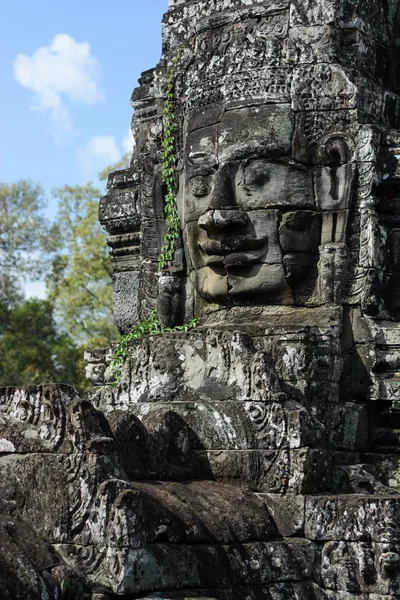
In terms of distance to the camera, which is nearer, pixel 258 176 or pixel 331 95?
pixel 258 176

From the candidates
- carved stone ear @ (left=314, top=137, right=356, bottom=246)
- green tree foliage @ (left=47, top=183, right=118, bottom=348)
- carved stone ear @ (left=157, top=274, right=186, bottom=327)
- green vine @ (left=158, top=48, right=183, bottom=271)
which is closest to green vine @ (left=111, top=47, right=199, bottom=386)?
green vine @ (left=158, top=48, right=183, bottom=271)

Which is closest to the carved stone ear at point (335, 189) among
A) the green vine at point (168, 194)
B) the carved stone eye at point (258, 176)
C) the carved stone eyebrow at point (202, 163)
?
the carved stone eye at point (258, 176)

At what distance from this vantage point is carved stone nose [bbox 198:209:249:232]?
425 inches

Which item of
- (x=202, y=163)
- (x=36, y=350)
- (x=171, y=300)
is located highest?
(x=36, y=350)

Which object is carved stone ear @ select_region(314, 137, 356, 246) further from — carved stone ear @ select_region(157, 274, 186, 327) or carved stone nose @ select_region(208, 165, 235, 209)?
carved stone ear @ select_region(157, 274, 186, 327)

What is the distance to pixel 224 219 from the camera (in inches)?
425

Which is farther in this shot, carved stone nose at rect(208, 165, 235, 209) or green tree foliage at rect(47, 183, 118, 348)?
green tree foliage at rect(47, 183, 118, 348)

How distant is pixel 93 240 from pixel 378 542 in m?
23.6

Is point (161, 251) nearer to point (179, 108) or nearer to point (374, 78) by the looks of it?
point (179, 108)

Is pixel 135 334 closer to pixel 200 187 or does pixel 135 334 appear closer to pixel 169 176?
pixel 169 176

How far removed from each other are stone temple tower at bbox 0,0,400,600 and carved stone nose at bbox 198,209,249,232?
0.06 feet

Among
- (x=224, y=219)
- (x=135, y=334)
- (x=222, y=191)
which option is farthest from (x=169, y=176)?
(x=135, y=334)

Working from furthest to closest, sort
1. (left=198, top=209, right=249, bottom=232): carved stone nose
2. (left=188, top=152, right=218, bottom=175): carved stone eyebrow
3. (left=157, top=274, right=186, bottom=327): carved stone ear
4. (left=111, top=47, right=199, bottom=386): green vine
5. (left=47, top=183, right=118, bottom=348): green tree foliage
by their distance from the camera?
(left=47, top=183, right=118, bottom=348): green tree foliage
(left=111, top=47, right=199, bottom=386): green vine
(left=157, top=274, right=186, bottom=327): carved stone ear
(left=188, top=152, right=218, bottom=175): carved stone eyebrow
(left=198, top=209, right=249, bottom=232): carved stone nose

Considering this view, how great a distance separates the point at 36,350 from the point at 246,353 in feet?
76.7
